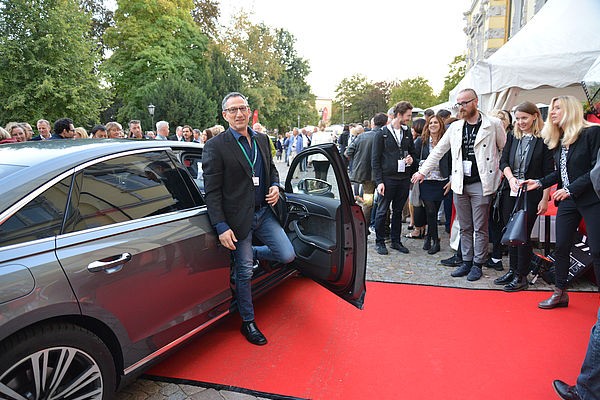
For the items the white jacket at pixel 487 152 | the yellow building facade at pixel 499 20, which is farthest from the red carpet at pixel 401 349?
the yellow building facade at pixel 499 20

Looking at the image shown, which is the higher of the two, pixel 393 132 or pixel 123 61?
pixel 123 61

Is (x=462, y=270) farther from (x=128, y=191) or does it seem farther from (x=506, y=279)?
(x=128, y=191)

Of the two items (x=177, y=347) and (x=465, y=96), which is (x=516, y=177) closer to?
(x=465, y=96)

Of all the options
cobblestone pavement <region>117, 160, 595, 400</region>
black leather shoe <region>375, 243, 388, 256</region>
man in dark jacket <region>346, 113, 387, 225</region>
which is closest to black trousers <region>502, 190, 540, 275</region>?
cobblestone pavement <region>117, 160, 595, 400</region>

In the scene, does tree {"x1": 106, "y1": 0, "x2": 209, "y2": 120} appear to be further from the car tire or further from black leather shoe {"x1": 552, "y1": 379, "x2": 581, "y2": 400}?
black leather shoe {"x1": 552, "y1": 379, "x2": 581, "y2": 400}

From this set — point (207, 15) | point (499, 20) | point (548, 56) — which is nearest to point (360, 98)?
point (207, 15)

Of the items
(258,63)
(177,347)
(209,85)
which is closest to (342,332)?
(177,347)

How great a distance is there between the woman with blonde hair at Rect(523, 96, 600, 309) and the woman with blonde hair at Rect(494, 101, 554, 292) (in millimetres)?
329

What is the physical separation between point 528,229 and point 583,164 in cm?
89

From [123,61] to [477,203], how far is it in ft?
88.9

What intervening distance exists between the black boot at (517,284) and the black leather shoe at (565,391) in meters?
1.82

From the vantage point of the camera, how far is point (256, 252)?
11.5ft

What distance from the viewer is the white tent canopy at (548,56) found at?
5.68 metres

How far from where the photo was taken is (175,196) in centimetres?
276
